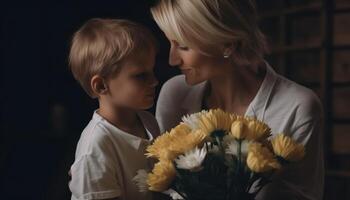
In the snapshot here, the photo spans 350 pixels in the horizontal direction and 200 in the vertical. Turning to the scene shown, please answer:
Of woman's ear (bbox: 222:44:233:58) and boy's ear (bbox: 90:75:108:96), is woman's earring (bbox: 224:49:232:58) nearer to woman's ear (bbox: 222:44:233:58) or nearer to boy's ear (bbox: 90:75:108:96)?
woman's ear (bbox: 222:44:233:58)

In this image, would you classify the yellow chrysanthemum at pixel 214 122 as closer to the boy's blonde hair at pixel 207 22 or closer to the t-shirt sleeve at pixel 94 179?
the t-shirt sleeve at pixel 94 179

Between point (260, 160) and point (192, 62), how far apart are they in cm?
44

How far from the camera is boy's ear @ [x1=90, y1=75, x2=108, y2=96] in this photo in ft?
3.83

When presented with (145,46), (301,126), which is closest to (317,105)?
(301,126)

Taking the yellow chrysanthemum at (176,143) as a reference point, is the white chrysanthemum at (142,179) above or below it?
below

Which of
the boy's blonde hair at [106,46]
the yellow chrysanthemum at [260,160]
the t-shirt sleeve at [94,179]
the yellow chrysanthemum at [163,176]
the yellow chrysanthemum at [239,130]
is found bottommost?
the t-shirt sleeve at [94,179]

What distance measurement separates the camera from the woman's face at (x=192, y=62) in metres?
1.28

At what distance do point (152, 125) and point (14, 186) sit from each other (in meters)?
1.47

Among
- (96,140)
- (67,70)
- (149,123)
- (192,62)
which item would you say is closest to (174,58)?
(192,62)

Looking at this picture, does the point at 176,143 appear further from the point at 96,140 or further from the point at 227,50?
the point at 227,50

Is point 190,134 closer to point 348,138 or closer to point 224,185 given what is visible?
point 224,185

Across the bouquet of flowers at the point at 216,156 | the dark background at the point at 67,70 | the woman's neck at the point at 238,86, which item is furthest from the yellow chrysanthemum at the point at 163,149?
the dark background at the point at 67,70

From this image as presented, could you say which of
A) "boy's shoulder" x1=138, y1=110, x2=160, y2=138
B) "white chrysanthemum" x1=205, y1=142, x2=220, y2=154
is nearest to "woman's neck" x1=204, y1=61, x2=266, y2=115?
"boy's shoulder" x1=138, y1=110, x2=160, y2=138

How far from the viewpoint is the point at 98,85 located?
117cm
